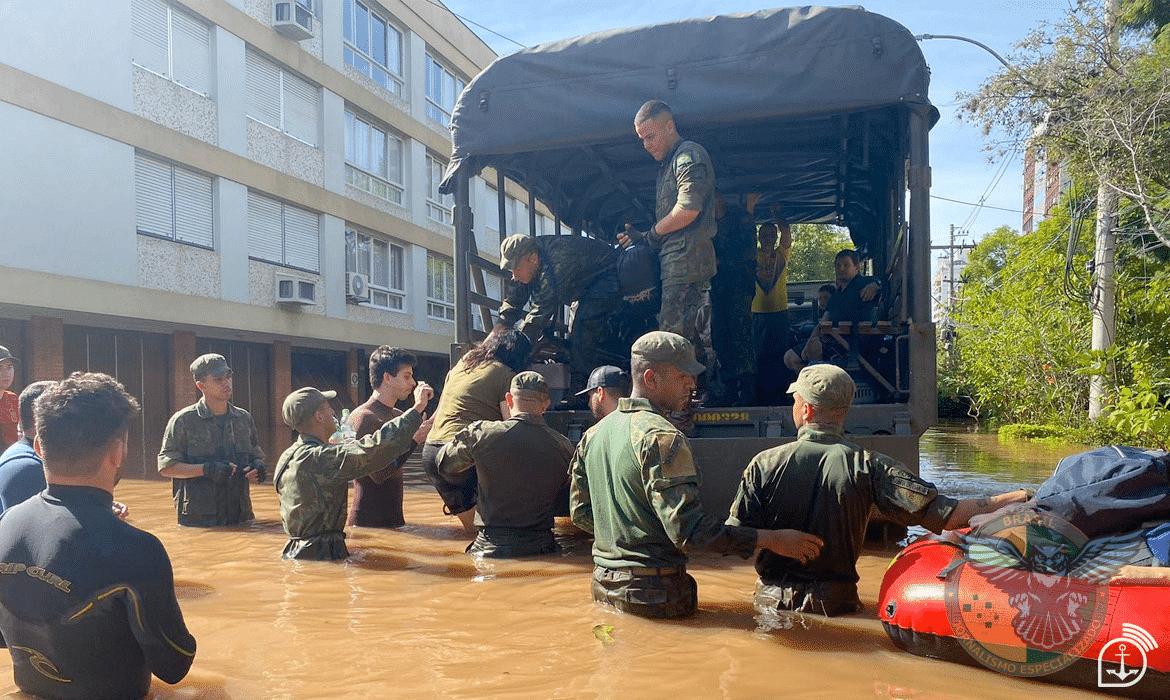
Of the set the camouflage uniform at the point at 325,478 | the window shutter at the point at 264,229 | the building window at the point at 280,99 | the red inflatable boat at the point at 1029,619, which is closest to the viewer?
the red inflatable boat at the point at 1029,619

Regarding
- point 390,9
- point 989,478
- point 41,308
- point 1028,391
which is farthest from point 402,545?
point 390,9

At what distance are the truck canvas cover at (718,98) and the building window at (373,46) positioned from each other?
1505 centimetres

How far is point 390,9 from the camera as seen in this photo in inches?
894

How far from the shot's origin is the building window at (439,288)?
24.9 metres

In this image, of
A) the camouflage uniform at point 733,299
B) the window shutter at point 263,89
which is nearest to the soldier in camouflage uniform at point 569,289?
the camouflage uniform at point 733,299

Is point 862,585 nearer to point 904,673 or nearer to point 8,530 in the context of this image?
point 904,673

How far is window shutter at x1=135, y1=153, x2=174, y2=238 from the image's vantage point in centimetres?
1468

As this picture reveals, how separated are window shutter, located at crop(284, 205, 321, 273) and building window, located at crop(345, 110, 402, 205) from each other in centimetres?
179

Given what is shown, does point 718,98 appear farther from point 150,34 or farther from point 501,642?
point 150,34

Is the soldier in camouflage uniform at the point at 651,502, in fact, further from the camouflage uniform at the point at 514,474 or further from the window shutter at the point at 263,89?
the window shutter at the point at 263,89

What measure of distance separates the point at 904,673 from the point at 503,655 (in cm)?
157

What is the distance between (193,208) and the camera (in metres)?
15.9

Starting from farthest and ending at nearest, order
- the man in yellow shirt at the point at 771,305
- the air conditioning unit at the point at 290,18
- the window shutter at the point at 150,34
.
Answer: the air conditioning unit at the point at 290,18, the window shutter at the point at 150,34, the man in yellow shirt at the point at 771,305

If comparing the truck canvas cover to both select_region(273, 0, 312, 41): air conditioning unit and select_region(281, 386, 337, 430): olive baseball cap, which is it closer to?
select_region(281, 386, 337, 430): olive baseball cap
